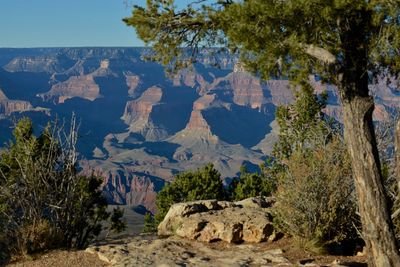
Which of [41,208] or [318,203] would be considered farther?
[41,208]

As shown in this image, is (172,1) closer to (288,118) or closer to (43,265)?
(43,265)

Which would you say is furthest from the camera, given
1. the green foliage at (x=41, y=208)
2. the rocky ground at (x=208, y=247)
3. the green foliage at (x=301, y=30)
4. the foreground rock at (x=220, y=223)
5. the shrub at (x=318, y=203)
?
the foreground rock at (x=220, y=223)

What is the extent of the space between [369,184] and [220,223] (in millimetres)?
6815

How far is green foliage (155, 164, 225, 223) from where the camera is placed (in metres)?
32.9

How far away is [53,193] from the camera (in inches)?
642

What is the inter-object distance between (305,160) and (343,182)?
1519mm

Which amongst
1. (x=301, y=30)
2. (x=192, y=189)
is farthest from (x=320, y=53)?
(x=192, y=189)

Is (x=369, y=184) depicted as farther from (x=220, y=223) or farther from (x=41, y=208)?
(x=41, y=208)

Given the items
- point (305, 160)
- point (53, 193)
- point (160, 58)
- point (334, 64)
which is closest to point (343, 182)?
point (305, 160)

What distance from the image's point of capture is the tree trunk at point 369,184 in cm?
1016

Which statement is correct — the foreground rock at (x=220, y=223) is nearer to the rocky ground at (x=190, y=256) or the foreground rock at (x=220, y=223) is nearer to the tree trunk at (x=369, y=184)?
the rocky ground at (x=190, y=256)

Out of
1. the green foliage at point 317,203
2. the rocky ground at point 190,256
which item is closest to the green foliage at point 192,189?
the rocky ground at point 190,256

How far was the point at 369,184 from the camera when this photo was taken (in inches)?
400

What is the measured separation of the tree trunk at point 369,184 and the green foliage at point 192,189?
2233cm
